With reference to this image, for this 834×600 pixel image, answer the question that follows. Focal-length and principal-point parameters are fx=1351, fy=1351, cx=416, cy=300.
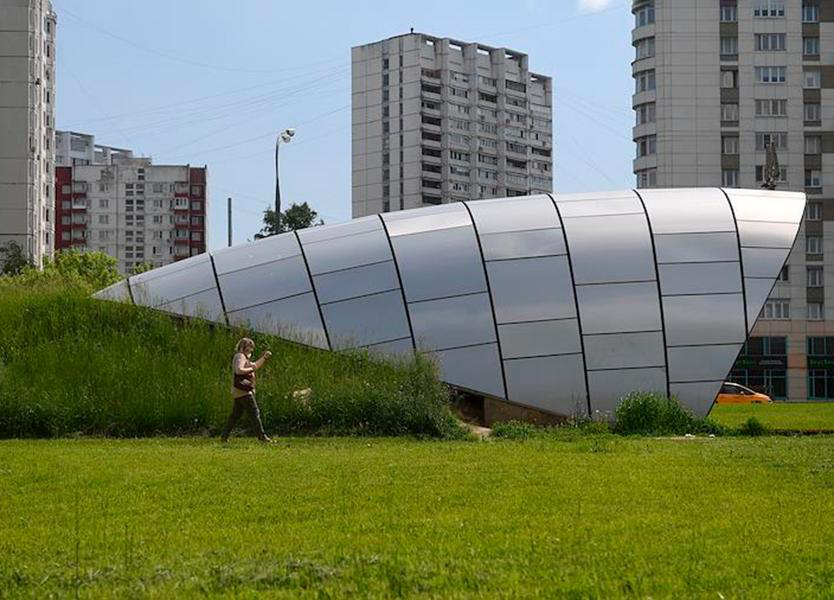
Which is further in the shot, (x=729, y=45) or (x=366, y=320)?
(x=729, y=45)

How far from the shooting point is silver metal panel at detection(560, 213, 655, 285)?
87.4 feet

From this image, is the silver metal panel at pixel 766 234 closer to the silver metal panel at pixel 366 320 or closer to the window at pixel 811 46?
the silver metal panel at pixel 366 320

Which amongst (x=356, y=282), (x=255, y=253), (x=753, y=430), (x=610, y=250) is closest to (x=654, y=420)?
(x=753, y=430)

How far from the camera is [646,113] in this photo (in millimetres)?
84500

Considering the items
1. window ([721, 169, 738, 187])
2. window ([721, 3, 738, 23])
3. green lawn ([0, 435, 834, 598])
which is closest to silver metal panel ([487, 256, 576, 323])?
green lawn ([0, 435, 834, 598])

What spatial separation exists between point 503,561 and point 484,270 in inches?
745

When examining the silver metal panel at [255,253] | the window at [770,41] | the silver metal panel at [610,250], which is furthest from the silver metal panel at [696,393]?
the window at [770,41]

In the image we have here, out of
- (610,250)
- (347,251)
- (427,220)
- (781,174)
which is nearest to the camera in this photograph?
(610,250)

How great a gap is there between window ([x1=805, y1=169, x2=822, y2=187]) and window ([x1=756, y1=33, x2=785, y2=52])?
7.86 metres

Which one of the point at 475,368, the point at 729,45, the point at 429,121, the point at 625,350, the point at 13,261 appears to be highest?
the point at 429,121

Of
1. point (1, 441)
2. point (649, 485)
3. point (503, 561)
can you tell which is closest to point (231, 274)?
point (1, 441)

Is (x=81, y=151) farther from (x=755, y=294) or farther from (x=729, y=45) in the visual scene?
(x=755, y=294)

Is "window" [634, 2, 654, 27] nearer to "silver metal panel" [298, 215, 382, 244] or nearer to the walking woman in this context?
"silver metal panel" [298, 215, 382, 244]

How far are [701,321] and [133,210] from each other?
131m
